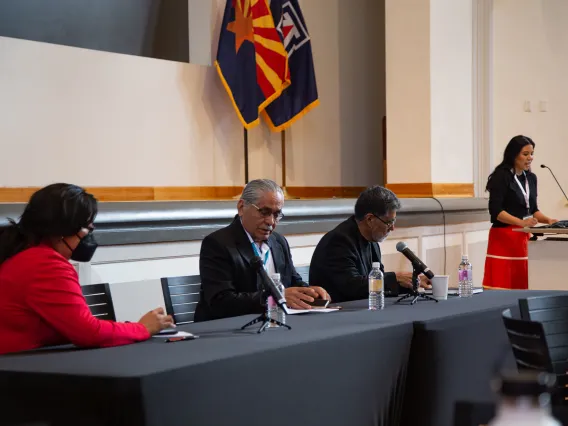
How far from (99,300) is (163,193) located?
3.61 meters

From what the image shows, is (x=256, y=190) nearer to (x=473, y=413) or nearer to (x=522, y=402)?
(x=473, y=413)

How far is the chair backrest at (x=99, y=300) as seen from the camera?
3.43 metres

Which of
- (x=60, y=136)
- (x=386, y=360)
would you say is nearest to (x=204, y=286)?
(x=386, y=360)

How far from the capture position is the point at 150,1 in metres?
7.26

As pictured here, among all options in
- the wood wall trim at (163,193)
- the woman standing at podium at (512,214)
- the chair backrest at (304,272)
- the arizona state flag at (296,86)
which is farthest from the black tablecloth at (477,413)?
the arizona state flag at (296,86)

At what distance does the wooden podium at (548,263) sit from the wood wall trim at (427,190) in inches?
65.0

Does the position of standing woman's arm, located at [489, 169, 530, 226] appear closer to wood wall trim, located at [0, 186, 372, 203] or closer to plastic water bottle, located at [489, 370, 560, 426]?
wood wall trim, located at [0, 186, 372, 203]

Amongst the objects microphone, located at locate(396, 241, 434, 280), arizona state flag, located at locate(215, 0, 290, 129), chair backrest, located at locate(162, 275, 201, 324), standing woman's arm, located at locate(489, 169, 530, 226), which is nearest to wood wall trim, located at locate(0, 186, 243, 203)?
arizona state flag, located at locate(215, 0, 290, 129)

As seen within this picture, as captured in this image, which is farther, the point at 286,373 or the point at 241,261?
the point at 241,261

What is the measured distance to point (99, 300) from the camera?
→ 11.4ft

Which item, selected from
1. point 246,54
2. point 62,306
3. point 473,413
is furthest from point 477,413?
point 246,54

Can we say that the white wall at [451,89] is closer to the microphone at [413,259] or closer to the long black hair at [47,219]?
the microphone at [413,259]

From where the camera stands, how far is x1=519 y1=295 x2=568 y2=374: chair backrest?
2977mm

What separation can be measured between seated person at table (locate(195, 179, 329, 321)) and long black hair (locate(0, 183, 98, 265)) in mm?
954
